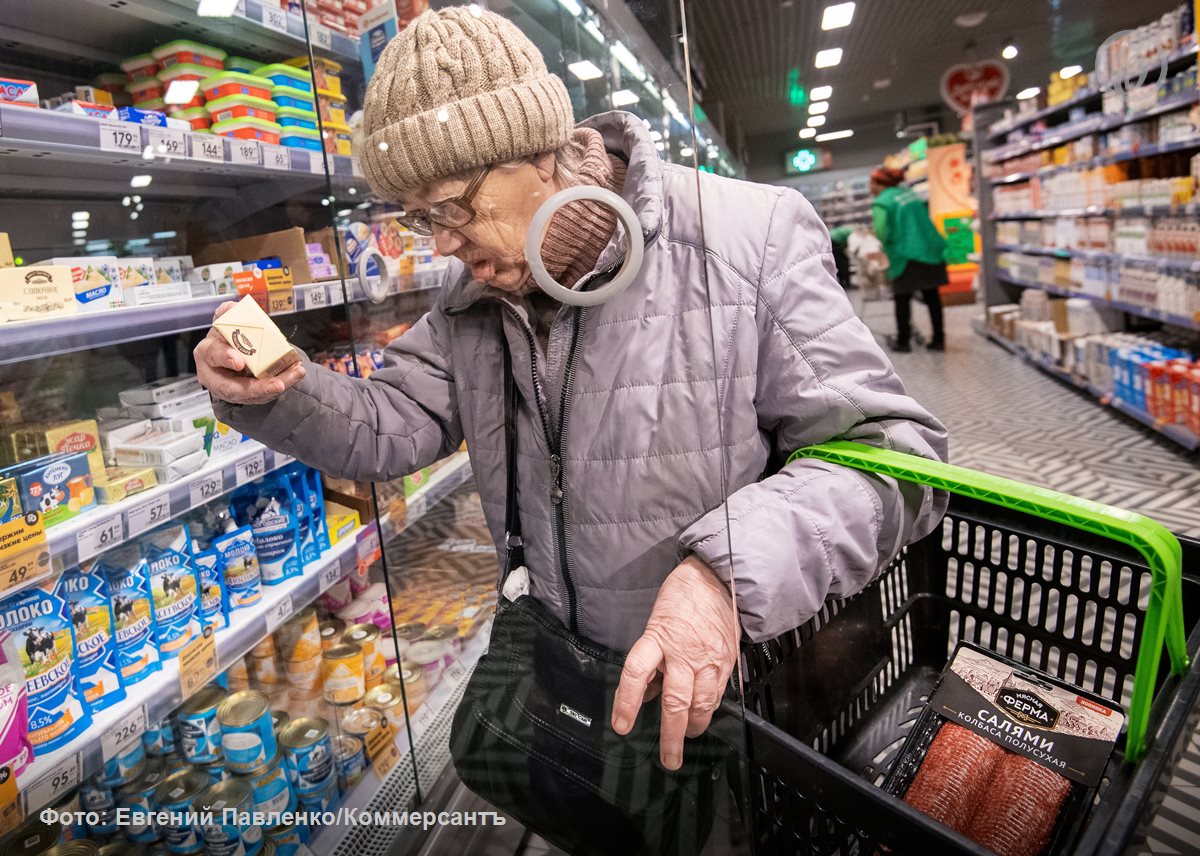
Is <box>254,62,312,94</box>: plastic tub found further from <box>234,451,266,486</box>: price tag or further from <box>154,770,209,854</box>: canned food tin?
<box>154,770,209,854</box>: canned food tin

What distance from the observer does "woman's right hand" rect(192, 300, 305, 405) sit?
2.79 feet

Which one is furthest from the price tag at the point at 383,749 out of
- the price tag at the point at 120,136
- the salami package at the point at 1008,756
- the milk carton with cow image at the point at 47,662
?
the price tag at the point at 120,136

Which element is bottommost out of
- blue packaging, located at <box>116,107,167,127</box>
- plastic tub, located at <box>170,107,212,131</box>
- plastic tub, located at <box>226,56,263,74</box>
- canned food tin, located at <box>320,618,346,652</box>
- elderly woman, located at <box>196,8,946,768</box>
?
canned food tin, located at <box>320,618,346,652</box>

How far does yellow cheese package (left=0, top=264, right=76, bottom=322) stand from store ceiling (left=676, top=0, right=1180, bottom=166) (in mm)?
1029

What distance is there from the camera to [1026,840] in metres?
0.76

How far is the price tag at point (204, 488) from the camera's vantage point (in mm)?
1359

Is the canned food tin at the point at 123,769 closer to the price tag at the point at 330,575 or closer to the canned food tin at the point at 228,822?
the canned food tin at the point at 228,822

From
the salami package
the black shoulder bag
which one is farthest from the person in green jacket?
the black shoulder bag

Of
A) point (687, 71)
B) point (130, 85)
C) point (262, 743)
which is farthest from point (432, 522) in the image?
point (687, 71)

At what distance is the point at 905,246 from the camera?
1273 mm

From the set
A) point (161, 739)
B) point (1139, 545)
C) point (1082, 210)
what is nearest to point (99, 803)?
point (161, 739)

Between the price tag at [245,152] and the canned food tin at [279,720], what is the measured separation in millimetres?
1157

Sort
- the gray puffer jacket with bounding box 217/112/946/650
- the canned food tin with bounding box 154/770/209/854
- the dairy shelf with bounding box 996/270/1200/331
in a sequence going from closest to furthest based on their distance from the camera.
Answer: the gray puffer jacket with bounding box 217/112/946/650 → the canned food tin with bounding box 154/770/209/854 → the dairy shelf with bounding box 996/270/1200/331

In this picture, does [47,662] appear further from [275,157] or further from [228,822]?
[275,157]
